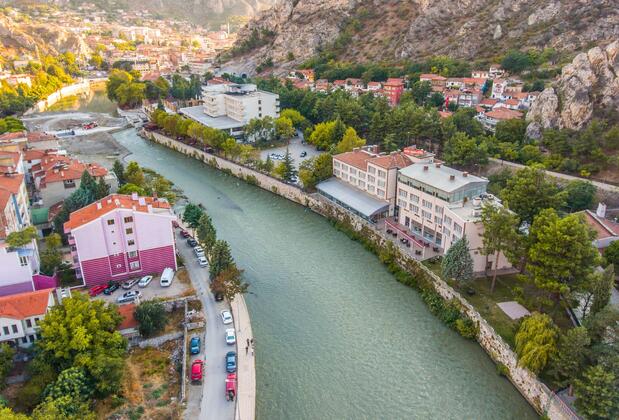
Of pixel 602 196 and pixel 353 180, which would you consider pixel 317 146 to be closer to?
pixel 353 180

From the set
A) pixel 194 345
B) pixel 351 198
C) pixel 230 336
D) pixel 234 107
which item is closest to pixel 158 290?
pixel 194 345

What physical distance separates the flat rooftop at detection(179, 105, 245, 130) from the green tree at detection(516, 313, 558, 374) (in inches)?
1856

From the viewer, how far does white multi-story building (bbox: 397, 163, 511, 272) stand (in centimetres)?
2698

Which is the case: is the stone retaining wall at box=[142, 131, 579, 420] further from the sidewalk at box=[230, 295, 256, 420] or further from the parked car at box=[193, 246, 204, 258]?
the parked car at box=[193, 246, 204, 258]

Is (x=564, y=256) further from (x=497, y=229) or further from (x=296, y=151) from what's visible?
(x=296, y=151)

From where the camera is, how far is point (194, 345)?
2172cm

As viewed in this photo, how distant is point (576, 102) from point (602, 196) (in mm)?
12966

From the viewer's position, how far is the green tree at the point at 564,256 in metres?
21.1

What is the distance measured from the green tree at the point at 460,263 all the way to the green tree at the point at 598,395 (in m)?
8.89

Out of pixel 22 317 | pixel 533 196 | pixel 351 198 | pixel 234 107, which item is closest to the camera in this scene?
pixel 22 317

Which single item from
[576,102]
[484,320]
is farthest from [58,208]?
[576,102]

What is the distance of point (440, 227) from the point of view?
29.8 metres

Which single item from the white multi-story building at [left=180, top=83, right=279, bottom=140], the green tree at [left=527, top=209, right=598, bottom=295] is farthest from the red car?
the white multi-story building at [left=180, top=83, right=279, bottom=140]

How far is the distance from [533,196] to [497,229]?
231 inches
